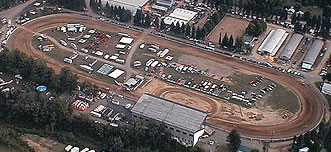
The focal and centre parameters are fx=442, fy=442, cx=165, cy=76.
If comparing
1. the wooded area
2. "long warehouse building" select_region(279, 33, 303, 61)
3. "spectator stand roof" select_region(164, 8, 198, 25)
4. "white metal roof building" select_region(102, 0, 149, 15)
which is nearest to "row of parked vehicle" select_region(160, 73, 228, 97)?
the wooded area

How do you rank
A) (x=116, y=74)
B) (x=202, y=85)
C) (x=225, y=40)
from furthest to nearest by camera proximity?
(x=225, y=40) < (x=116, y=74) < (x=202, y=85)

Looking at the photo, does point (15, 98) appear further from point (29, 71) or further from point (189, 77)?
point (189, 77)

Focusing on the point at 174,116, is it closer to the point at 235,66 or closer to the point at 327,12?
the point at 235,66

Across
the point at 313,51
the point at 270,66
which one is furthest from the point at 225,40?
the point at 313,51

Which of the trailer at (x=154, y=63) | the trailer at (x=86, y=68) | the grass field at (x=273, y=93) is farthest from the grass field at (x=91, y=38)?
the grass field at (x=273, y=93)

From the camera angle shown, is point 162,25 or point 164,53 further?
point 162,25

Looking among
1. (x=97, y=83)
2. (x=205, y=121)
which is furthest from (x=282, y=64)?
(x=97, y=83)
